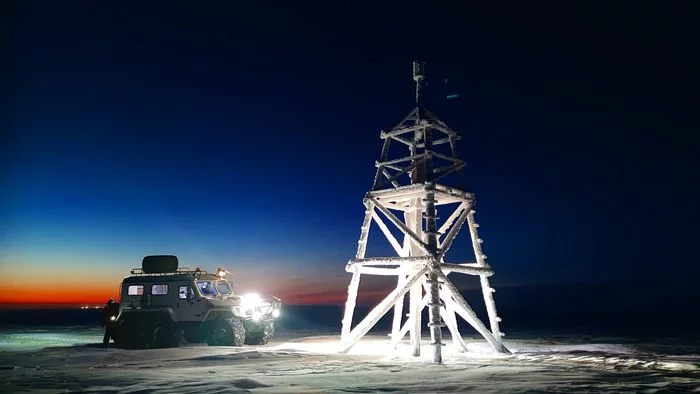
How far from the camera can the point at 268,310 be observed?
23.7 m

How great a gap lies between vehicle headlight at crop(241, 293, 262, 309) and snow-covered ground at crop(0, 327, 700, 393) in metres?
3.67

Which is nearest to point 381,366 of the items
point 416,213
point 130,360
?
point 416,213

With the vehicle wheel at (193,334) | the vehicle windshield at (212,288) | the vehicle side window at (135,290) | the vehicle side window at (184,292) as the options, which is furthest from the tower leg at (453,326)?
the vehicle side window at (135,290)

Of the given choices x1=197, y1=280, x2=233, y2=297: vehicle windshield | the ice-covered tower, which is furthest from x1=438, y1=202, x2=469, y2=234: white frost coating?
x1=197, y1=280, x2=233, y2=297: vehicle windshield

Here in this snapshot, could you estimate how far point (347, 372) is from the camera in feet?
44.0

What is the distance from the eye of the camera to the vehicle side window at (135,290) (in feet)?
78.2

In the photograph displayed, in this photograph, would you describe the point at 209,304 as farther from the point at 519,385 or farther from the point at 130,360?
the point at 519,385

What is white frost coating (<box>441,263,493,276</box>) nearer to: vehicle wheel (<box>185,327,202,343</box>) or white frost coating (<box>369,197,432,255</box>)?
white frost coating (<box>369,197,432,255</box>)

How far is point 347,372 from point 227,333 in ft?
32.1

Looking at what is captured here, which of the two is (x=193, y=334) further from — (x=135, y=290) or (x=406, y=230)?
(x=406, y=230)

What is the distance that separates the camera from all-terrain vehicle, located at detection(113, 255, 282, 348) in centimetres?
2231

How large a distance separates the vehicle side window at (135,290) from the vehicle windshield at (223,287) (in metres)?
3.08

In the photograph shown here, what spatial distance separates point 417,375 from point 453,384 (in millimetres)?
1600

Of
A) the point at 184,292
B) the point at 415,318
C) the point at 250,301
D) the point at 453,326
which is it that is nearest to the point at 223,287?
the point at 250,301
